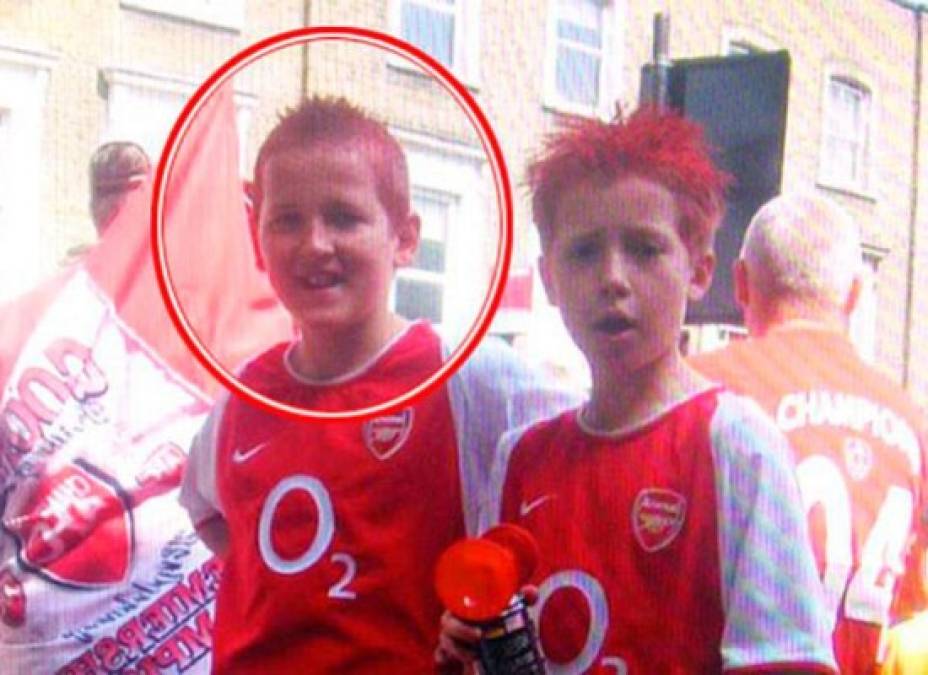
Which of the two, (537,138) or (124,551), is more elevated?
(537,138)

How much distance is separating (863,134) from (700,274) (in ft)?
0.77

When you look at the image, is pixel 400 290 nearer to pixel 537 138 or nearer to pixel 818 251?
pixel 537 138

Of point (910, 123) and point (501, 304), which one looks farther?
point (910, 123)

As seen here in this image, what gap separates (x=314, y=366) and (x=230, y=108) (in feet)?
0.87

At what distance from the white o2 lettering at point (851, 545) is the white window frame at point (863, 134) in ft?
0.88

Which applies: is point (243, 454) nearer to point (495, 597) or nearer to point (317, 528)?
point (317, 528)

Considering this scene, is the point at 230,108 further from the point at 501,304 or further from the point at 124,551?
the point at 124,551

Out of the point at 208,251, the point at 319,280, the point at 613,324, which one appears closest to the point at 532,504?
the point at 613,324

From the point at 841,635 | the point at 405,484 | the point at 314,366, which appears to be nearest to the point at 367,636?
the point at 405,484

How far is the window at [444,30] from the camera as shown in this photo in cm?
157

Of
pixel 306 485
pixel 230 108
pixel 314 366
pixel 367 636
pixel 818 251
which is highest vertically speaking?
pixel 230 108

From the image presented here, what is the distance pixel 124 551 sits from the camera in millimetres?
1719

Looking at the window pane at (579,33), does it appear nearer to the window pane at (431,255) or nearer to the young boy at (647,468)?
the young boy at (647,468)

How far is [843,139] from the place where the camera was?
1.63m
